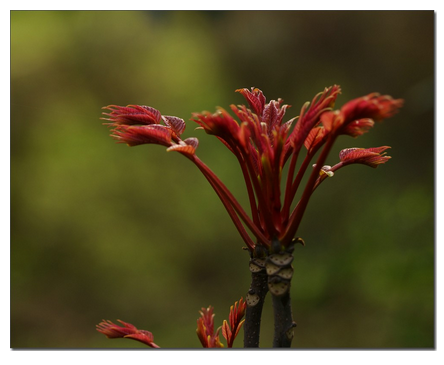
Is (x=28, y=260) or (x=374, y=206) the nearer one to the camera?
(x=28, y=260)

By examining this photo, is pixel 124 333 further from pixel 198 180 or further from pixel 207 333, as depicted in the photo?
pixel 198 180

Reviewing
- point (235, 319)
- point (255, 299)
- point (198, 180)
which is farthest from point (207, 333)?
point (198, 180)

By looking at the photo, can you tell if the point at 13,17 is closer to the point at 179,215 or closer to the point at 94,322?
the point at 179,215

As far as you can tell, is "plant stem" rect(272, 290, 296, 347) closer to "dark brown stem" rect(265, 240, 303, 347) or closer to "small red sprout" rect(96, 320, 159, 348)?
"dark brown stem" rect(265, 240, 303, 347)

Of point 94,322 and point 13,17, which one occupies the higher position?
point 13,17

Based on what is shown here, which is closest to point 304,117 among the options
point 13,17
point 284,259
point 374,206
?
point 284,259
